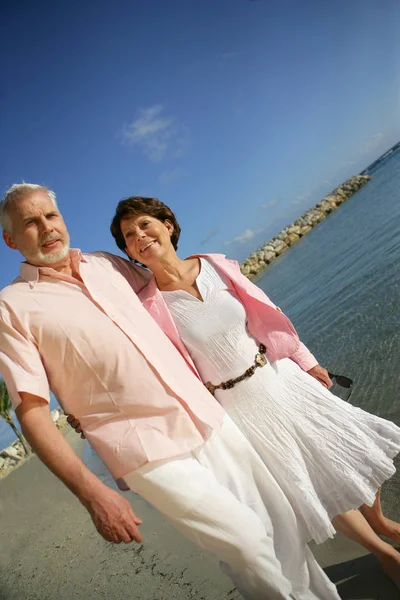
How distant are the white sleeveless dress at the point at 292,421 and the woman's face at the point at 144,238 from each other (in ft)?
0.89

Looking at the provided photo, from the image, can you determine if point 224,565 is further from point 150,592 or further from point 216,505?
point 150,592

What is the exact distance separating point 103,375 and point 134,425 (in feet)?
0.84

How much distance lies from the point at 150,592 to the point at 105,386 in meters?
2.64

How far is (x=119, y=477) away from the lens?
6.33 feet

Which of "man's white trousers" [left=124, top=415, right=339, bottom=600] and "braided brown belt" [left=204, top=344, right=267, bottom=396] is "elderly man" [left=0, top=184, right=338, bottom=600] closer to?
"man's white trousers" [left=124, top=415, right=339, bottom=600]

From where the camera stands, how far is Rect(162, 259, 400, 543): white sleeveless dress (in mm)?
2240

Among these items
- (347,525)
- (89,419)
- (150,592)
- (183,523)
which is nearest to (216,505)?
(183,523)

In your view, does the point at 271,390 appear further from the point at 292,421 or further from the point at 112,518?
the point at 112,518

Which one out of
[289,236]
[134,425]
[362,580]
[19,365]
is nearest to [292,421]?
[134,425]

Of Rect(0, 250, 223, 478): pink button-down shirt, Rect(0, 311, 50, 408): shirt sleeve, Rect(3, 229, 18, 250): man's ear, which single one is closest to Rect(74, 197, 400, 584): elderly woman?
Rect(0, 250, 223, 478): pink button-down shirt

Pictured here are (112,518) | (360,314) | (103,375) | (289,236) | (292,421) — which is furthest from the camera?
(289,236)

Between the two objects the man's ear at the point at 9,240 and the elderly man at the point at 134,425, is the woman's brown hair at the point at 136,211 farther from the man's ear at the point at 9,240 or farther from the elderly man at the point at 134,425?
the man's ear at the point at 9,240

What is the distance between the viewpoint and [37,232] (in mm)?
2326

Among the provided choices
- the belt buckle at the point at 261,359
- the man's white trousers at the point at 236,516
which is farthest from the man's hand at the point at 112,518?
the belt buckle at the point at 261,359
